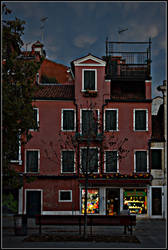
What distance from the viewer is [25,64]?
15.5 m

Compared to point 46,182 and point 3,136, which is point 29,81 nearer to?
point 3,136

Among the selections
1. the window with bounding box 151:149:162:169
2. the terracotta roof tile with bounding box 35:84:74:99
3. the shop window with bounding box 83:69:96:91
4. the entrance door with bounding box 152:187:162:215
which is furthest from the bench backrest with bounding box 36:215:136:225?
the shop window with bounding box 83:69:96:91

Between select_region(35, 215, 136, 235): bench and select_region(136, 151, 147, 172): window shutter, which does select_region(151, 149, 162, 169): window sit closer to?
select_region(136, 151, 147, 172): window shutter

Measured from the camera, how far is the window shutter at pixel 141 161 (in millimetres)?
31391

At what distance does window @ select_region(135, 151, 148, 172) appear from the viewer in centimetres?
3139

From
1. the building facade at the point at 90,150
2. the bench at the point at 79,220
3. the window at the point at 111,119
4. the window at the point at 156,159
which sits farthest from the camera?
the window at the point at 111,119

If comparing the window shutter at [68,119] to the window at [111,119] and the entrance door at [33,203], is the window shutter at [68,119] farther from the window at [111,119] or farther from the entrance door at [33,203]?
the entrance door at [33,203]

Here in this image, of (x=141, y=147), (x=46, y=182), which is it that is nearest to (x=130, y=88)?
(x=141, y=147)

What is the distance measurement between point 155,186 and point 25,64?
61.5ft

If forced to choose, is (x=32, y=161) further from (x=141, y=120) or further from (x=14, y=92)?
(x=14, y=92)

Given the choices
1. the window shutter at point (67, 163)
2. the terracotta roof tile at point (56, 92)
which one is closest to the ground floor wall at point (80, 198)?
the window shutter at point (67, 163)

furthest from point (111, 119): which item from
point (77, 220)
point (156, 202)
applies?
point (77, 220)

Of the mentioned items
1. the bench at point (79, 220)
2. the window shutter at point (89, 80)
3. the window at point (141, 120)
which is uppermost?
the window shutter at point (89, 80)

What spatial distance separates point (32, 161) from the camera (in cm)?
3122
